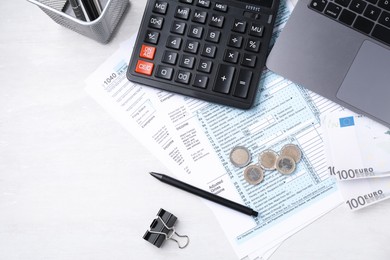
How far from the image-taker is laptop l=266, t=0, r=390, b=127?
0.61 meters

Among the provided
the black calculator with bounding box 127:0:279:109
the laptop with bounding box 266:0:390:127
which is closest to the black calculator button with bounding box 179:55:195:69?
the black calculator with bounding box 127:0:279:109

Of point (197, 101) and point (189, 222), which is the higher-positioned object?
point (197, 101)

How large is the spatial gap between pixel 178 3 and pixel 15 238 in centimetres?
38

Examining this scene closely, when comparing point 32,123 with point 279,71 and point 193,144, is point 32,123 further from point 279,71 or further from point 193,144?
point 279,71

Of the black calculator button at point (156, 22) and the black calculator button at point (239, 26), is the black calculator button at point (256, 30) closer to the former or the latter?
the black calculator button at point (239, 26)

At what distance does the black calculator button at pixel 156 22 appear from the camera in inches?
24.7

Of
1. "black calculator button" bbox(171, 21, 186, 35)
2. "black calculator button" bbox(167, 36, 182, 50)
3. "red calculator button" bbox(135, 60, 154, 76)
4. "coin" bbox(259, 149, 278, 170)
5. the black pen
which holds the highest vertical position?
"black calculator button" bbox(171, 21, 186, 35)

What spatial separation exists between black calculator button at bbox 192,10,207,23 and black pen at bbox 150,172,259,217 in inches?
8.2

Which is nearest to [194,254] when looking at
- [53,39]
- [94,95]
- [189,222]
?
[189,222]

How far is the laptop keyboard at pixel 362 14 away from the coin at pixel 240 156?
21 cm

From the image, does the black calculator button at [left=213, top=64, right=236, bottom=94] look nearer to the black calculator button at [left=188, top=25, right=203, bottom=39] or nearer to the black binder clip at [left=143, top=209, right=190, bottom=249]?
the black calculator button at [left=188, top=25, right=203, bottom=39]

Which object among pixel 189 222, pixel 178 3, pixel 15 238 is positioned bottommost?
pixel 15 238

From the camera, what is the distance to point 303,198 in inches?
24.3

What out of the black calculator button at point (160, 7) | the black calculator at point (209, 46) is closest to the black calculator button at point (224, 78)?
the black calculator at point (209, 46)
